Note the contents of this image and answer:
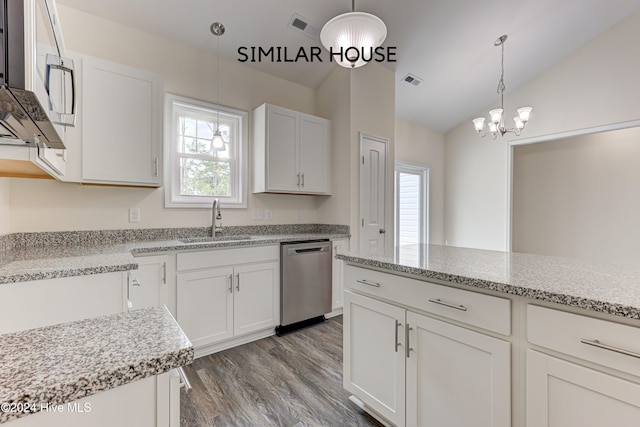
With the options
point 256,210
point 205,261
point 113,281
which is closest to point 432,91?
point 256,210

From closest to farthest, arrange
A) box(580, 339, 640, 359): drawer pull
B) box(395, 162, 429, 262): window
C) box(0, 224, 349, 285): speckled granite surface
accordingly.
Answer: box(580, 339, 640, 359): drawer pull < box(0, 224, 349, 285): speckled granite surface < box(395, 162, 429, 262): window

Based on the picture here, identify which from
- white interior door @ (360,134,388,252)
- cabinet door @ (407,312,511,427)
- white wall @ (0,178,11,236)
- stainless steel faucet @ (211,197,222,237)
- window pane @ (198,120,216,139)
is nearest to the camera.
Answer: cabinet door @ (407,312,511,427)

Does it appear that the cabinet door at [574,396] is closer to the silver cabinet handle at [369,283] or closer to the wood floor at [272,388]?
the silver cabinet handle at [369,283]

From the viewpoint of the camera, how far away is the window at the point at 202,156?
2785 millimetres

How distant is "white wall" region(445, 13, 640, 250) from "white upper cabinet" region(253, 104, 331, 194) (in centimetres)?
301

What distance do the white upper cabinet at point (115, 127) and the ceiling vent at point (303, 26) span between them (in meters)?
1.35

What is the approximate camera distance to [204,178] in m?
3.04

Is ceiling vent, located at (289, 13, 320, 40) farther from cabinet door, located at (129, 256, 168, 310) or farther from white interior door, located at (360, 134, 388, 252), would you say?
cabinet door, located at (129, 256, 168, 310)

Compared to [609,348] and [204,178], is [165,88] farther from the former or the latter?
[609,348]

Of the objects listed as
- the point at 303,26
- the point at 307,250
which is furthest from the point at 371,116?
the point at 307,250

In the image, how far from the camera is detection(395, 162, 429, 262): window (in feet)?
16.8

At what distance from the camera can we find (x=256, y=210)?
332 centimetres

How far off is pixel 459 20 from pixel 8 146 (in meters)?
3.74

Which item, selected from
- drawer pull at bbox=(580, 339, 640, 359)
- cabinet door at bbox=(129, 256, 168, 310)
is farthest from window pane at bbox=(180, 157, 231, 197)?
drawer pull at bbox=(580, 339, 640, 359)
